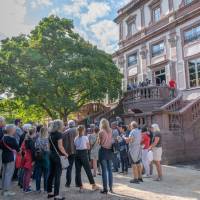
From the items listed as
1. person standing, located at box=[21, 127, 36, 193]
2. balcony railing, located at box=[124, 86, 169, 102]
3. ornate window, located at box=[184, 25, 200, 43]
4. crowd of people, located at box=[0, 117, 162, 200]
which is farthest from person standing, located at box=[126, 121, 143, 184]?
ornate window, located at box=[184, 25, 200, 43]

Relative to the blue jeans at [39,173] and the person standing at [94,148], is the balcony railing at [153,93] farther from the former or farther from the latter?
the blue jeans at [39,173]

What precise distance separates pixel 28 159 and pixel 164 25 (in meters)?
18.5

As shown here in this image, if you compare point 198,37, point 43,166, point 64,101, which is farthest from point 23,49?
point 198,37

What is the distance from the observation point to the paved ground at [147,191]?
6.76 metres

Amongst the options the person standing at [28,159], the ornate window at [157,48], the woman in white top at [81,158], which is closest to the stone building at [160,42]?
the ornate window at [157,48]

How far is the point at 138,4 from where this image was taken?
85.0ft

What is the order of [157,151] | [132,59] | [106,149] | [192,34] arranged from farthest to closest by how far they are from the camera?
[132,59], [192,34], [157,151], [106,149]

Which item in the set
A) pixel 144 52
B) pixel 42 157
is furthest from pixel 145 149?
pixel 144 52

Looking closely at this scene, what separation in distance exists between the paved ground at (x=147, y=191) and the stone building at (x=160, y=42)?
1266cm

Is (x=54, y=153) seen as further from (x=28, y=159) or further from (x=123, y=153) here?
(x=123, y=153)

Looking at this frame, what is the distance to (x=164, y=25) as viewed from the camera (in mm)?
22641

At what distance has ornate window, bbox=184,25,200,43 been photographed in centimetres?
1993

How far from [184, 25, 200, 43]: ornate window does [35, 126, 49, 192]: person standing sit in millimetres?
15947

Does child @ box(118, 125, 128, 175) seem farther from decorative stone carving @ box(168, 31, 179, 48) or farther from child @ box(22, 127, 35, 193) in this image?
decorative stone carving @ box(168, 31, 179, 48)
